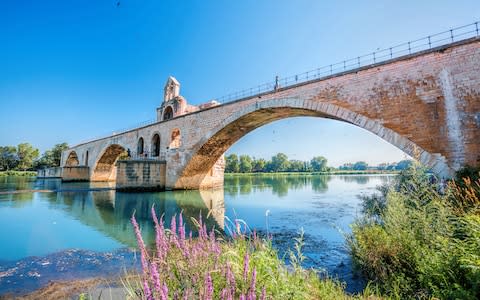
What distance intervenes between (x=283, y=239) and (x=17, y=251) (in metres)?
6.59

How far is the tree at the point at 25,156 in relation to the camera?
66000mm

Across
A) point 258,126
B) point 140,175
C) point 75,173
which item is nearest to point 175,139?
point 140,175

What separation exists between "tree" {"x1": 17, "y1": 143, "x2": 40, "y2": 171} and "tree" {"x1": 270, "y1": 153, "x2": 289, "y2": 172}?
73.1m

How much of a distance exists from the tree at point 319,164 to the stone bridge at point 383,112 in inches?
3380

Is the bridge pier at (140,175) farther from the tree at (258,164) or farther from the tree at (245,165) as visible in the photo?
the tree at (258,164)

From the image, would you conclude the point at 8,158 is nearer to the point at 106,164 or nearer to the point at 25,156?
the point at 25,156

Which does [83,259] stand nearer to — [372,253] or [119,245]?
[119,245]

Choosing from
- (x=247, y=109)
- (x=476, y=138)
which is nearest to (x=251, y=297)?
(x=476, y=138)

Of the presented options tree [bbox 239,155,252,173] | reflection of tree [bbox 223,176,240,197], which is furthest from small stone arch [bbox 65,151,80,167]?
tree [bbox 239,155,252,173]

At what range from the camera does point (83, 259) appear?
16.4 feet

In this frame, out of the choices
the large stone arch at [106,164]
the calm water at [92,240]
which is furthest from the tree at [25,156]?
the calm water at [92,240]

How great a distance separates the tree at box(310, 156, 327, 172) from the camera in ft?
330

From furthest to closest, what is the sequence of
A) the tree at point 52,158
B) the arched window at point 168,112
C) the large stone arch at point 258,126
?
the tree at point 52,158, the arched window at point 168,112, the large stone arch at point 258,126

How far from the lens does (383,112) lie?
10.8 meters
